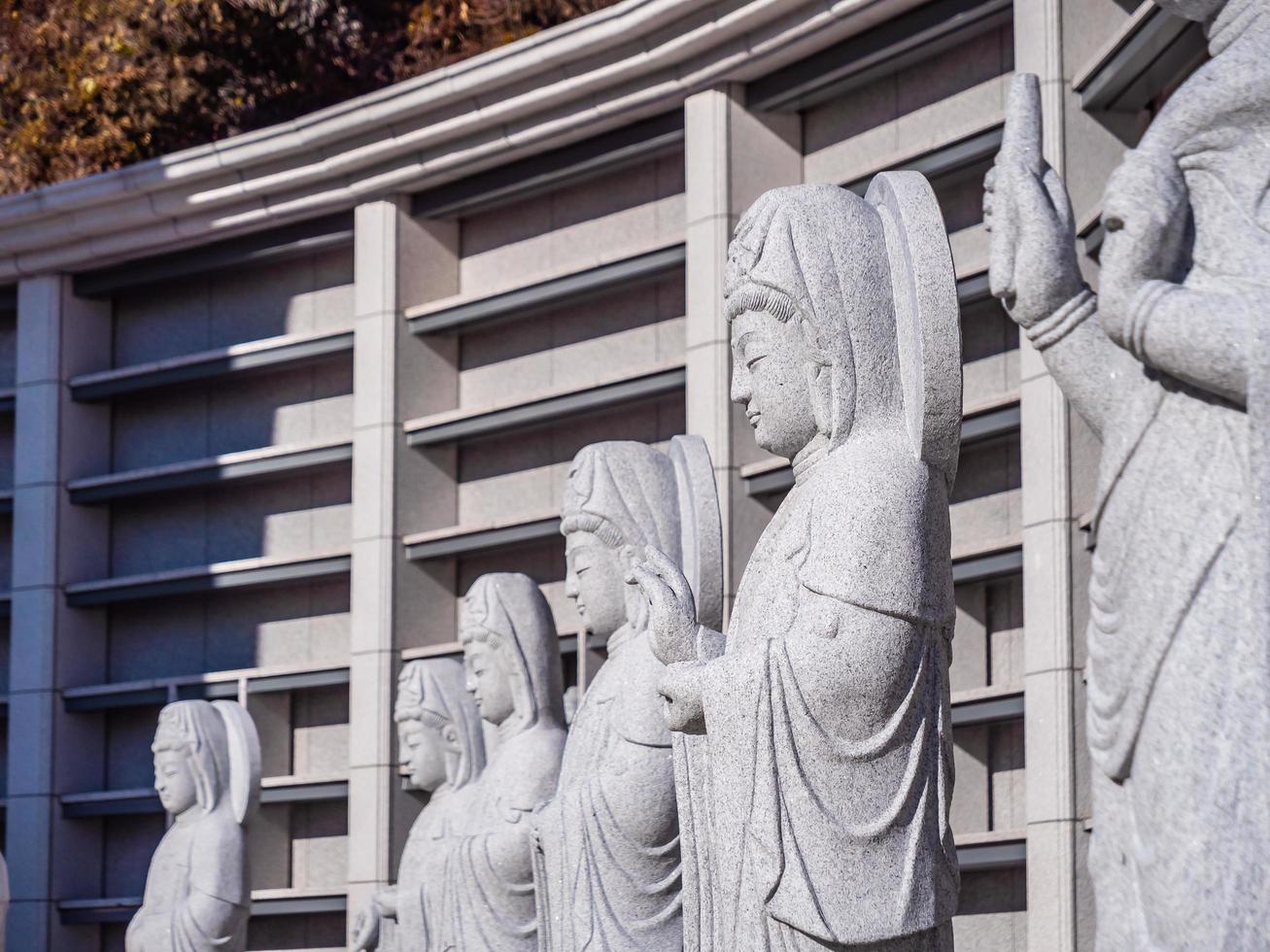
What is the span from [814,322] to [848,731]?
1013 mm

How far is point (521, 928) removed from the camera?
27.7 ft

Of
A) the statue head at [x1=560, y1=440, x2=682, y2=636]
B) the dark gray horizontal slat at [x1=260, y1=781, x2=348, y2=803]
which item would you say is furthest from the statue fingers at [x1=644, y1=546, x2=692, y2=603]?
the dark gray horizontal slat at [x1=260, y1=781, x2=348, y2=803]

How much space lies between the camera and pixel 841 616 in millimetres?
5023

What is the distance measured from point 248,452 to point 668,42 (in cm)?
449

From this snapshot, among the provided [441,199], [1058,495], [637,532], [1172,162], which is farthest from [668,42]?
[1172,162]

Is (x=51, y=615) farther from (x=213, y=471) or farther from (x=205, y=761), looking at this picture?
(x=205, y=761)

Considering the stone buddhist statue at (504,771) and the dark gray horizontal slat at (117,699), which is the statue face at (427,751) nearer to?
the stone buddhist statue at (504,771)

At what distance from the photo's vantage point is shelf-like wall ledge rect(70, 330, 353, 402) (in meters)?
14.4

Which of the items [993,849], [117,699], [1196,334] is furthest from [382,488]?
[1196,334]

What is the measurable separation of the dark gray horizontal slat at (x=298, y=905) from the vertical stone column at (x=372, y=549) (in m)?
0.46

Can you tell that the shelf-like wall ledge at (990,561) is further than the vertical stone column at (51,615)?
No

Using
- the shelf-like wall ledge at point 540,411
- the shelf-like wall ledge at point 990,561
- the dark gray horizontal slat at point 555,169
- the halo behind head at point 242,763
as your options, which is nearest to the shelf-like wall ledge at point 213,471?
the shelf-like wall ledge at point 540,411

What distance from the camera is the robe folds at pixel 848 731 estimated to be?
496cm

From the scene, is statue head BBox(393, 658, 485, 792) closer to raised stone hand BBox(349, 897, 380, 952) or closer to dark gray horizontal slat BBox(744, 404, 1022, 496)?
raised stone hand BBox(349, 897, 380, 952)
